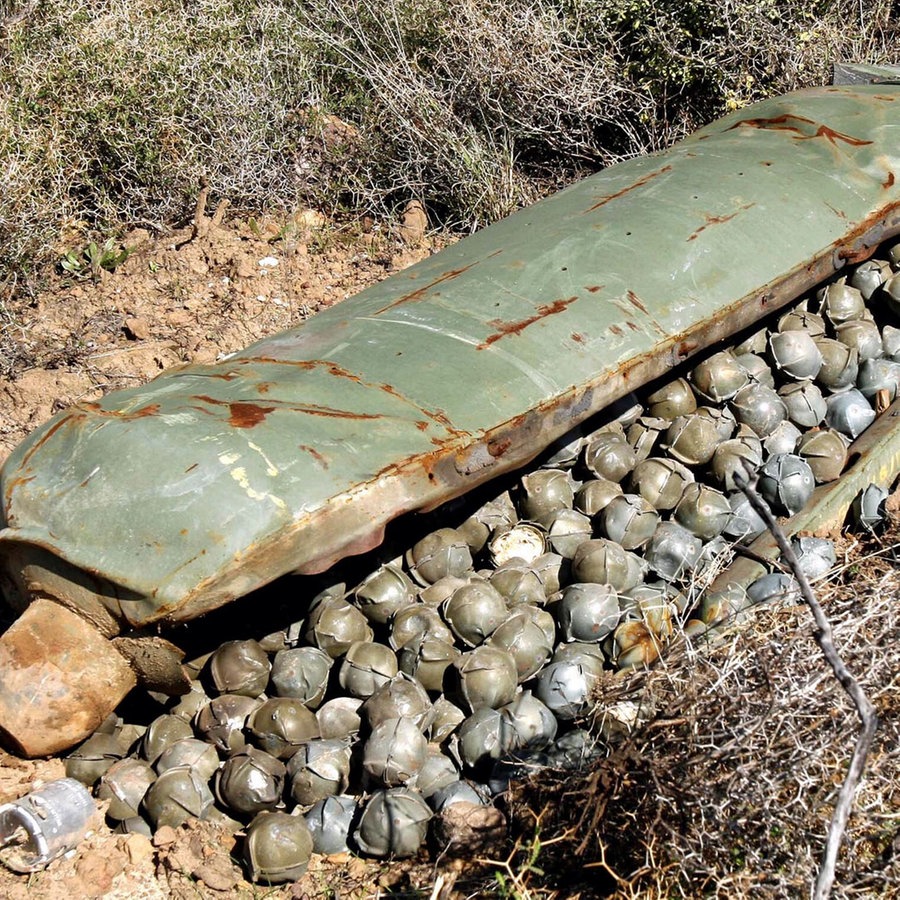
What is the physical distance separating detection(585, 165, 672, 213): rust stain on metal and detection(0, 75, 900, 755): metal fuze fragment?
0.05ft

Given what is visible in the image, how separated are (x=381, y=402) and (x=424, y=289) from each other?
2.58 feet

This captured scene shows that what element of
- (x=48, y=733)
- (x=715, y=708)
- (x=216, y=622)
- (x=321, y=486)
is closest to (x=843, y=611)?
(x=715, y=708)

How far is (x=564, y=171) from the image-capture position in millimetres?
7211

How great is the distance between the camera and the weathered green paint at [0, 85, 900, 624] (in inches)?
127

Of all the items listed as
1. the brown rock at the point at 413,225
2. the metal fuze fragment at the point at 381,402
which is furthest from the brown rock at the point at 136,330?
the metal fuze fragment at the point at 381,402

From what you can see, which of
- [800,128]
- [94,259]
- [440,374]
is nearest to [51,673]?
[440,374]

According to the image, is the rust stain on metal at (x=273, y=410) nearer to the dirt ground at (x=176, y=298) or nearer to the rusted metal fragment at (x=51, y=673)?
the rusted metal fragment at (x=51, y=673)

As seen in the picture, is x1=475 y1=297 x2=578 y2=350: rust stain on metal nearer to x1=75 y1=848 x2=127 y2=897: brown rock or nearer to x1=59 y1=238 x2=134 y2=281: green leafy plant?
x1=75 y1=848 x2=127 y2=897: brown rock

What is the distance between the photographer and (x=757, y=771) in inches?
102

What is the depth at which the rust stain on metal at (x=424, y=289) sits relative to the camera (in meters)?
4.13

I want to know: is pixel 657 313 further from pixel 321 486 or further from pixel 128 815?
pixel 128 815

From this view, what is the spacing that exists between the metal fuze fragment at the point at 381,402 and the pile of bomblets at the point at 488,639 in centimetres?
32

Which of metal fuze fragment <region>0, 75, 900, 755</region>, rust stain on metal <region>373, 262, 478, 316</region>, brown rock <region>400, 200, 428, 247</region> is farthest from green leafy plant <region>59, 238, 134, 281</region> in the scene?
rust stain on metal <region>373, 262, 478, 316</region>

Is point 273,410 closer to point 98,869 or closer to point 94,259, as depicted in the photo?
point 98,869
